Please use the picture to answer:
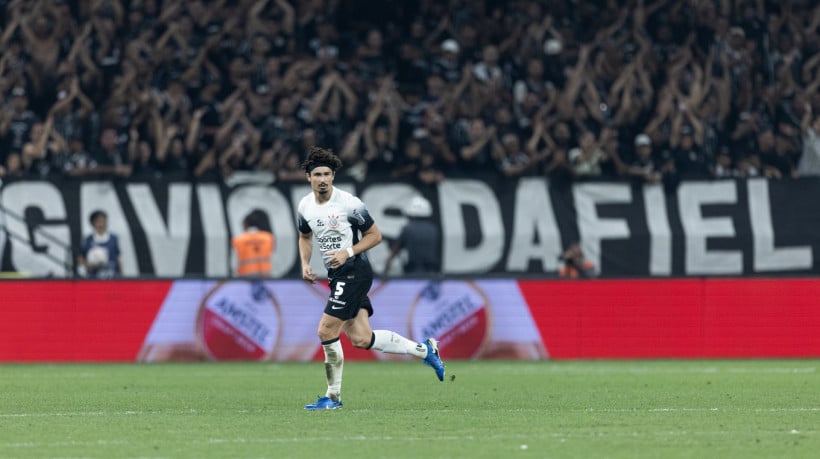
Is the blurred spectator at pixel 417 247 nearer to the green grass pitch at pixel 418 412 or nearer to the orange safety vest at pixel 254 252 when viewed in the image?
the orange safety vest at pixel 254 252

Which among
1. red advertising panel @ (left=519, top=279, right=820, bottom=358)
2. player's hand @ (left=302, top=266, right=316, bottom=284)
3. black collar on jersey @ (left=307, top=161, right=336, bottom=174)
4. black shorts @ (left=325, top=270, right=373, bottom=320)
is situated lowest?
red advertising panel @ (left=519, top=279, right=820, bottom=358)

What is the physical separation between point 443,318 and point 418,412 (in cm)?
860

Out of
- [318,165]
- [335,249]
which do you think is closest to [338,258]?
[335,249]

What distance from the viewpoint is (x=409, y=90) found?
2625cm

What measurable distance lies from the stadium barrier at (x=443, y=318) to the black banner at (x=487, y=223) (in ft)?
7.09

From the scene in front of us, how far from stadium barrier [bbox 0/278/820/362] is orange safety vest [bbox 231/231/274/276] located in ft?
3.56

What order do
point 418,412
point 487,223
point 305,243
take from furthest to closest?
1. point 487,223
2. point 305,243
3. point 418,412

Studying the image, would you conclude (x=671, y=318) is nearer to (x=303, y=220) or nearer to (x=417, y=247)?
(x=417, y=247)

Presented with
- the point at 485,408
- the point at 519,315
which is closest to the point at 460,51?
the point at 519,315

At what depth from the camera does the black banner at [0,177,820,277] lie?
24.3 metres

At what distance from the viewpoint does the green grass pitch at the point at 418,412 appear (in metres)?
10.4

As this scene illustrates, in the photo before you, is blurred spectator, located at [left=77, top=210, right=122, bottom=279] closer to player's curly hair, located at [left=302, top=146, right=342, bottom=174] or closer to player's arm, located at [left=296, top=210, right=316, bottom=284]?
player's arm, located at [left=296, top=210, right=316, bottom=284]

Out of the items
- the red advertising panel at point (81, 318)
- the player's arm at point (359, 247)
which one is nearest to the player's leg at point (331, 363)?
the player's arm at point (359, 247)

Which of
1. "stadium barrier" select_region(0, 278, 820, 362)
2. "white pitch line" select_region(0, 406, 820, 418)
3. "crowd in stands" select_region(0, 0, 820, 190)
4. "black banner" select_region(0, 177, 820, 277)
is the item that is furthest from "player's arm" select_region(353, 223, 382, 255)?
"crowd in stands" select_region(0, 0, 820, 190)
